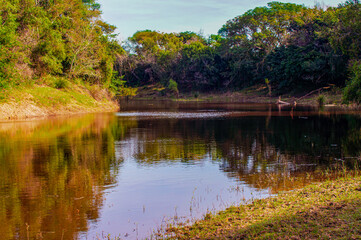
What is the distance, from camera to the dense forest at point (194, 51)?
36875 millimetres

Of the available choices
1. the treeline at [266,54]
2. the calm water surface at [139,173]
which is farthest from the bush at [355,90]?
the treeline at [266,54]

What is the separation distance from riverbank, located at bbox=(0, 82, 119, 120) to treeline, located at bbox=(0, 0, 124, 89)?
1257 mm

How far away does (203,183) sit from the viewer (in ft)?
39.3

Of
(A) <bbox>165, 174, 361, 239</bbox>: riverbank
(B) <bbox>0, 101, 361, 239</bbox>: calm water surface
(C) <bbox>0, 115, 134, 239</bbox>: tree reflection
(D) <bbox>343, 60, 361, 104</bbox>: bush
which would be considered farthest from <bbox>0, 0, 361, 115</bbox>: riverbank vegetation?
(A) <bbox>165, 174, 361, 239</bbox>: riverbank

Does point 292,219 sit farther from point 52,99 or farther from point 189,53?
point 189,53

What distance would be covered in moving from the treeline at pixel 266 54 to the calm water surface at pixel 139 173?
24.0 m

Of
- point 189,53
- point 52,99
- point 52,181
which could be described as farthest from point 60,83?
point 189,53

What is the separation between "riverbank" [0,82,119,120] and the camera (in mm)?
33013

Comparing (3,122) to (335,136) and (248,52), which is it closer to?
(335,136)

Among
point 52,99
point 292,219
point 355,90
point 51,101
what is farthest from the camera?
point 52,99

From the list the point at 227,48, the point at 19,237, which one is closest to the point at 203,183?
the point at 19,237

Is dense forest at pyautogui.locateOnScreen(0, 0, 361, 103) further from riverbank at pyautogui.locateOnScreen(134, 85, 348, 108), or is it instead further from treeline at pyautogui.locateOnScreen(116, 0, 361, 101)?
riverbank at pyautogui.locateOnScreen(134, 85, 348, 108)

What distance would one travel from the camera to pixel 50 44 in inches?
1587

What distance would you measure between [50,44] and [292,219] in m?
38.0
